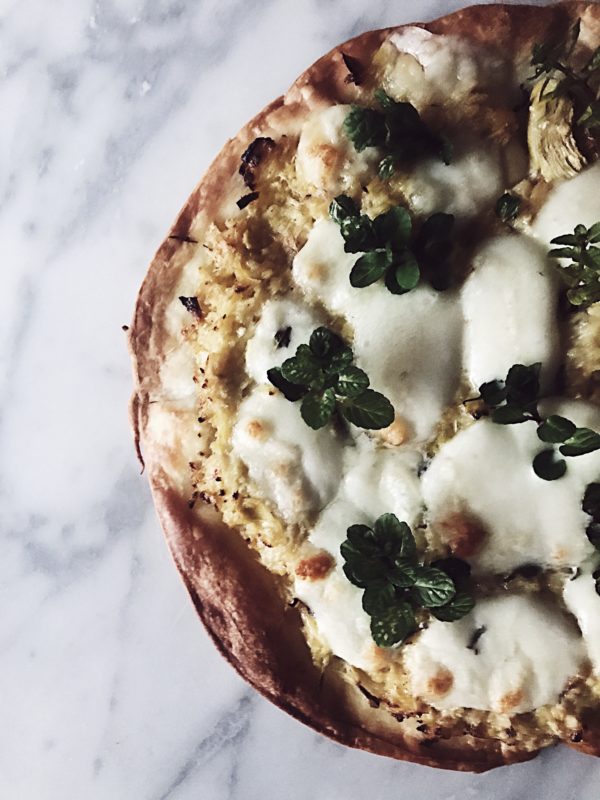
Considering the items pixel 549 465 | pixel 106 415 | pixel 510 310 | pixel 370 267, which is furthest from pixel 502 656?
pixel 106 415

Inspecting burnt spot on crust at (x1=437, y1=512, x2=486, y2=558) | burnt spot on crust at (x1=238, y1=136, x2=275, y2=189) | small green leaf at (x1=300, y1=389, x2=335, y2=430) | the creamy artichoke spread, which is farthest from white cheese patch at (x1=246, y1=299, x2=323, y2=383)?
burnt spot on crust at (x1=437, y1=512, x2=486, y2=558)

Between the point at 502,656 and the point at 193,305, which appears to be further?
the point at 193,305

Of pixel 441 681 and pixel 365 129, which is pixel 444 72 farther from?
pixel 441 681

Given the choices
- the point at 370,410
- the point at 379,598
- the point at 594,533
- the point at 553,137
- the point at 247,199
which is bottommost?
the point at 594,533

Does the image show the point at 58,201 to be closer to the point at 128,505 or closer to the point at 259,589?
the point at 128,505

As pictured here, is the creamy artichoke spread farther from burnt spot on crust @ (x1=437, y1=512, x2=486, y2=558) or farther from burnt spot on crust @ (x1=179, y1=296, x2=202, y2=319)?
burnt spot on crust @ (x1=179, y1=296, x2=202, y2=319)

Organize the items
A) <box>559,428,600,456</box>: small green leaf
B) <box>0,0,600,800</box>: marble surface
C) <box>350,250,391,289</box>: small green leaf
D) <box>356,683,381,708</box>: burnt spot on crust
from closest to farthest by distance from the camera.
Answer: <box>559,428,600,456</box>: small green leaf, <box>350,250,391,289</box>: small green leaf, <box>356,683,381,708</box>: burnt spot on crust, <box>0,0,600,800</box>: marble surface

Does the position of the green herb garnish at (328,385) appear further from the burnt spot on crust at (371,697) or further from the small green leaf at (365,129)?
the burnt spot on crust at (371,697)
